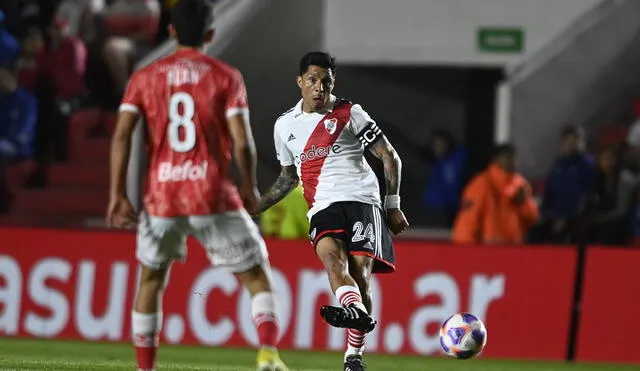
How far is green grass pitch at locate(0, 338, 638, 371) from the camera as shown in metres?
11.5

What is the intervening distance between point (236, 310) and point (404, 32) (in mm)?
5929

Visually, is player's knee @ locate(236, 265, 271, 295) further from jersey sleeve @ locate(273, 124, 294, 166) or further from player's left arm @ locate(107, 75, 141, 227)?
jersey sleeve @ locate(273, 124, 294, 166)

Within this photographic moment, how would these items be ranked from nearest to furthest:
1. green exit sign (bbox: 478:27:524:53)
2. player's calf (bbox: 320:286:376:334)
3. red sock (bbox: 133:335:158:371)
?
1. red sock (bbox: 133:335:158:371)
2. player's calf (bbox: 320:286:376:334)
3. green exit sign (bbox: 478:27:524:53)

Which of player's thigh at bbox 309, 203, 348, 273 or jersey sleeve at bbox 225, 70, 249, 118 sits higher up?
jersey sleeve at bbox 225, 70, 249, 118

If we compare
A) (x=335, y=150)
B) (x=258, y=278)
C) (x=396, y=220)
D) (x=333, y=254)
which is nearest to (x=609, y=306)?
(x=396, y=220)

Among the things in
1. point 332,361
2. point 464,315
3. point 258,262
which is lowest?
point 332,361

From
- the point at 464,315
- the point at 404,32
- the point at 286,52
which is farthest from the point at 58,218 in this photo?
the point at 464,315

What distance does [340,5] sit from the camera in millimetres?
19656

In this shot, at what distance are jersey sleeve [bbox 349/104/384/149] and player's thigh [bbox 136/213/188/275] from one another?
218 centimetres

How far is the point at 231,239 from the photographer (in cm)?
811

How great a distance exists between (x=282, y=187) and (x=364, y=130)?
2.38ft

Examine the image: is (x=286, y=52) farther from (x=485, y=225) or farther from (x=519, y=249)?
(x=519, y=249)

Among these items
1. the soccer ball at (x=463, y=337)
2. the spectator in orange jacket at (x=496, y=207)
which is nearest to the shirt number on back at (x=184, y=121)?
the soccer ball at (x=463, y=337)

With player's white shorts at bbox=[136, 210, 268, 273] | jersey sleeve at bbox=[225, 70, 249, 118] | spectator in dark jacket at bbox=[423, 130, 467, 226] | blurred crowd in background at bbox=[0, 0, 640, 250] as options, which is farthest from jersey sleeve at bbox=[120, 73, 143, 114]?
spectator in dark jacket at bbox=[423, 130, 467, 226]
